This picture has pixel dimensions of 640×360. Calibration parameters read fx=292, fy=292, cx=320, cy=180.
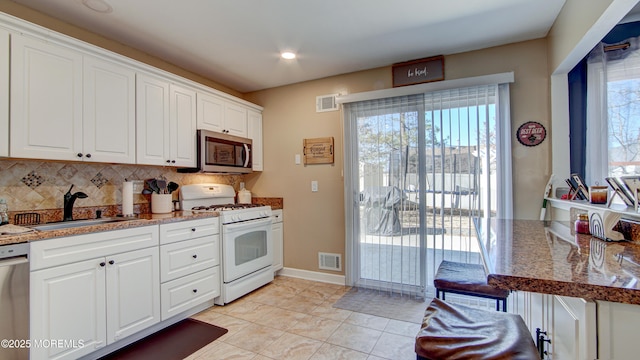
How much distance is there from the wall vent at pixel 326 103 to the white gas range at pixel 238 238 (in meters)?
1.35

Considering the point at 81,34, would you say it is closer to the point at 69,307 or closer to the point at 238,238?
the point at 69,307

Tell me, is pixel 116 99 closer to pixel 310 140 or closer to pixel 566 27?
pixel 310 140

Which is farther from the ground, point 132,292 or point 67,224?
point 67,224

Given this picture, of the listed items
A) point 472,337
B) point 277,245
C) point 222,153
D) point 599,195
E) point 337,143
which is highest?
point 337,143

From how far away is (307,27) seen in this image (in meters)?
2.36

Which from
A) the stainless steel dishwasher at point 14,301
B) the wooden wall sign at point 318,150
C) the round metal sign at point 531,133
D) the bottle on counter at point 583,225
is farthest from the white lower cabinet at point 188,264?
the round metal sign at point 531,133

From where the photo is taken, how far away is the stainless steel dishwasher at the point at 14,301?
1515mm

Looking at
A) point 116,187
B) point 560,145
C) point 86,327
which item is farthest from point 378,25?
point 86,327

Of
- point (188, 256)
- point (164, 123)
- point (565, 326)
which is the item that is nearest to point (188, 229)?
point (188, 256)

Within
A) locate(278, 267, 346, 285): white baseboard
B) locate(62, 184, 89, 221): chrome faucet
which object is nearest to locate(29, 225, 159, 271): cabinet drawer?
locate(62, 184, 89, 221): chrome faucet

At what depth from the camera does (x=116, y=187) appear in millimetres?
2582

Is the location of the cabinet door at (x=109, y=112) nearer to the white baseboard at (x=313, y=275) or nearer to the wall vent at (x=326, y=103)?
the wall vent at (x=326, y=103)

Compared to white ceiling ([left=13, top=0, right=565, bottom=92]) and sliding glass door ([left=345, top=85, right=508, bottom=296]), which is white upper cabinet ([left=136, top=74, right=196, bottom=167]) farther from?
sliding glass door ([left=345, top=85, right=508, bottom=296])

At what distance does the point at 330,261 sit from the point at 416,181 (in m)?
1.37
